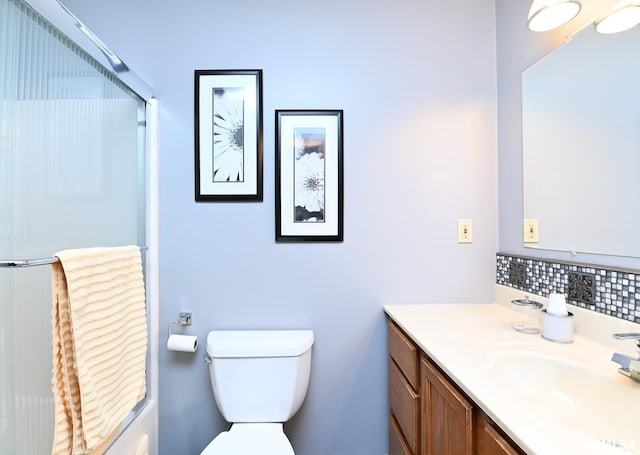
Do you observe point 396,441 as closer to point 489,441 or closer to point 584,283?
point 489,441

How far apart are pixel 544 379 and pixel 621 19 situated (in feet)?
3.73

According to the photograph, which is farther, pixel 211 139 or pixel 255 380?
pixel 211 139

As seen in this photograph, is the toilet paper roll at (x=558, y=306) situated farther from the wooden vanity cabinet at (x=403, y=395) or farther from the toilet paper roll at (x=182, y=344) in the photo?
the toilet paper roll at (x=182, y=344)

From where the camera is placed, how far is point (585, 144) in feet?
3.35

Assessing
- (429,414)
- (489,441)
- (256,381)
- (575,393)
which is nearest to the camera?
(489,441)

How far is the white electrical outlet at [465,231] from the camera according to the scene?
150 centimetres

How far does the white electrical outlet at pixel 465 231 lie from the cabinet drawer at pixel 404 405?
71cm

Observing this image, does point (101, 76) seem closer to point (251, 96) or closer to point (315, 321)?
point (251, 96)

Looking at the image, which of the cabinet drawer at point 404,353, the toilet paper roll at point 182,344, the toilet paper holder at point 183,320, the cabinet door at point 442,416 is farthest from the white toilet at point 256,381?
the cabinet door at point 442,416

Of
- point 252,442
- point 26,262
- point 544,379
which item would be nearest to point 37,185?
point 26,262

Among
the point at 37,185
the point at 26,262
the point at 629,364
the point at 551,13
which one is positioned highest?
the point at 551,13

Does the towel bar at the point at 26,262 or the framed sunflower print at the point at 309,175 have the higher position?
the framed sunflower print at the point at 309,175

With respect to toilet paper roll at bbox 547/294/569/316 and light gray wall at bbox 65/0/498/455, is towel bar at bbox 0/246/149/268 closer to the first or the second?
light gray wall at bbox 65/0/498/455

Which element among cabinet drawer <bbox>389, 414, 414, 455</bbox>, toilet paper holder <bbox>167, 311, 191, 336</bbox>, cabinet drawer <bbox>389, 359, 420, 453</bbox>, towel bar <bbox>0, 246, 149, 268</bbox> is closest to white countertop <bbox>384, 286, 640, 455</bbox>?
cabinet drawer <bbox>389, 359, 420, 453</bbox>
